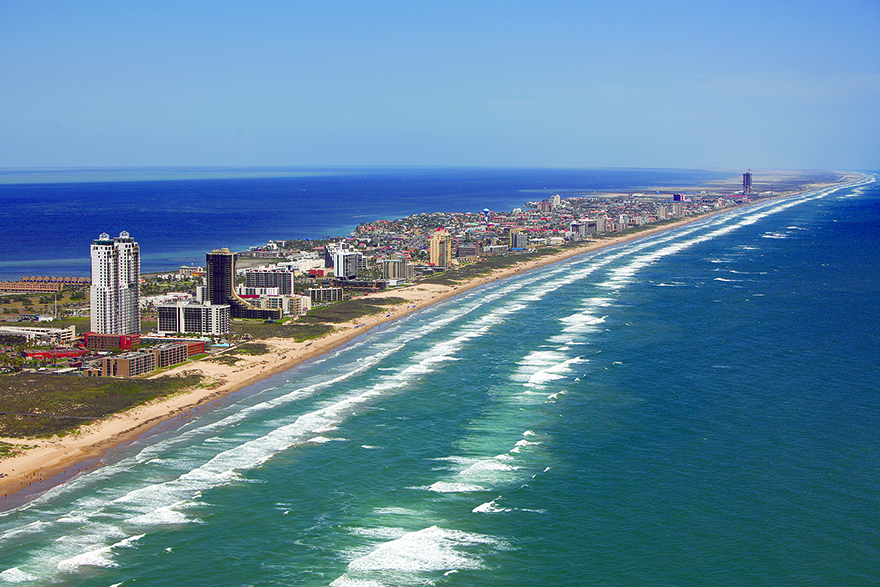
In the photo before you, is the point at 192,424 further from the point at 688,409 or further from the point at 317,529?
the point at 688,409

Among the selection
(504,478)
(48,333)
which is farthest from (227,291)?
(504,478)

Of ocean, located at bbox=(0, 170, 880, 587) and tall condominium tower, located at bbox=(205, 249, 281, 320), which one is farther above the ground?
tall condominium tower, located at bbox=(205, 249, 281, 320)

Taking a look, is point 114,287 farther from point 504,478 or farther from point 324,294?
point 504,478

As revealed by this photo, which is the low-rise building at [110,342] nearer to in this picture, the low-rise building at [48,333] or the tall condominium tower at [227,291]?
the low-rise building at [48,333]

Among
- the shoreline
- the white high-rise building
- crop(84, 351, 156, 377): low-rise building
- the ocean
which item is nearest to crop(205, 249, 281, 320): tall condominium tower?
the shoreline

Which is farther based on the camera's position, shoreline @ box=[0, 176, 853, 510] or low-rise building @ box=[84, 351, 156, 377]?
low-rise building @ box=[84, 351, 156, 377]

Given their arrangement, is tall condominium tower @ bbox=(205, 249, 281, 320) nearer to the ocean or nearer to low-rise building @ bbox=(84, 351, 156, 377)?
the ocean

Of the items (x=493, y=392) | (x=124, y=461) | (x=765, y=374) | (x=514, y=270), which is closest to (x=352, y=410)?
(x=493, y=392)
